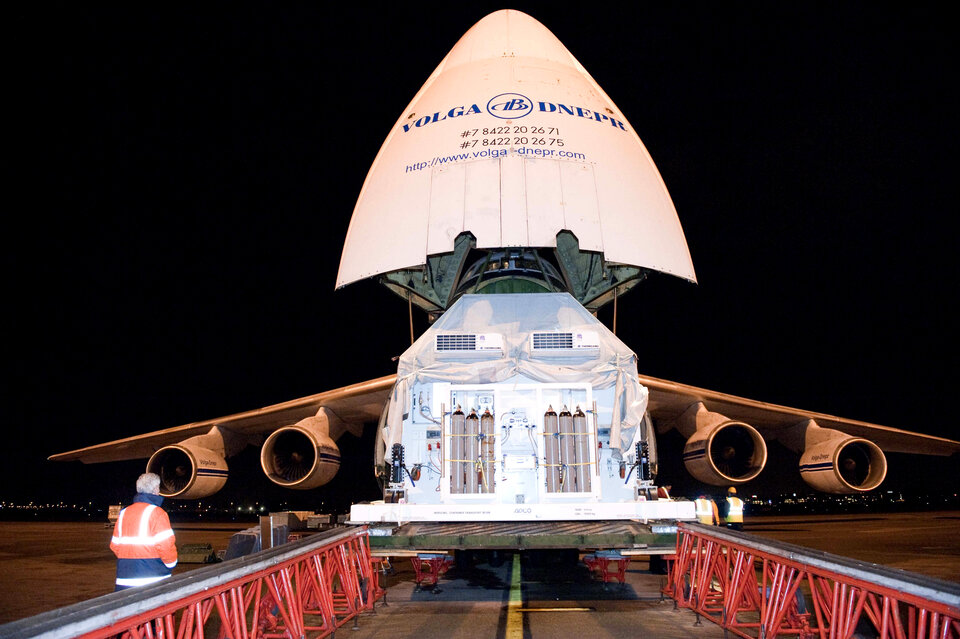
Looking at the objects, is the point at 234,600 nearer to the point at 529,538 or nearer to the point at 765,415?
the point at 529,538

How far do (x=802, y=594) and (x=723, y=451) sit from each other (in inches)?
280

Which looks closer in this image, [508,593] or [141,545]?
[141,545]

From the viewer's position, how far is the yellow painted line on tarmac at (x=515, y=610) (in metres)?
6.03

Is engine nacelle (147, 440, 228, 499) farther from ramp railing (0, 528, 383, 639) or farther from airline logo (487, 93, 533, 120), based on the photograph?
airline logo (487, 93, 533, 120)

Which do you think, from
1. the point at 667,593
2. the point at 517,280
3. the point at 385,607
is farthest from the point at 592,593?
the point at 517,280

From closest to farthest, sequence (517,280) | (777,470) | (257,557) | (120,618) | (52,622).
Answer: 1. (52,622)
2. (120,618)
3. (257,557)
4. (517,280)
5. (777,470)

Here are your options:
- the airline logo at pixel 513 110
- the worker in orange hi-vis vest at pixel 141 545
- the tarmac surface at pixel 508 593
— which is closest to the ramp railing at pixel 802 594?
the tarmac surface at pixel 508 593

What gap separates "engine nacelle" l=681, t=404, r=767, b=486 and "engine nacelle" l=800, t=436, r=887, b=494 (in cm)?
130

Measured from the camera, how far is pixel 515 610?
7.41 metres

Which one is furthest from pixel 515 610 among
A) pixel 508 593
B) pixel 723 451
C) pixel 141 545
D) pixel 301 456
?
pixel 301 456

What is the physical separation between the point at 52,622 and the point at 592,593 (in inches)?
292

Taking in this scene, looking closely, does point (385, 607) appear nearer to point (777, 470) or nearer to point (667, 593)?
point (667, 593)

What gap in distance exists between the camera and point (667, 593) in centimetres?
816

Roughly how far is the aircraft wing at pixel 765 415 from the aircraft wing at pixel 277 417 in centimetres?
523
